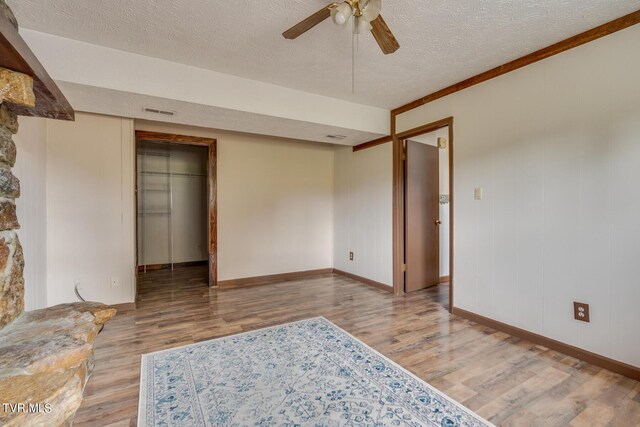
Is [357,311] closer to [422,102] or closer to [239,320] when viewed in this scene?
[239,320]

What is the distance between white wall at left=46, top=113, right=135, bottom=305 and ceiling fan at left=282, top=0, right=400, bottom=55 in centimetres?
256

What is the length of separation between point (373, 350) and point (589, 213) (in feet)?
6.25

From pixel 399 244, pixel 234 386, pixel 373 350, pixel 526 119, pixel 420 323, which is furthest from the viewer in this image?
pixel 399 244

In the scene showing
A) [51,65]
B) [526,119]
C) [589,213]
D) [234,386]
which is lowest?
[234,386]

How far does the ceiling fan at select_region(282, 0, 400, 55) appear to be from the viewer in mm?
1619

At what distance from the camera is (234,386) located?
6.25 ft

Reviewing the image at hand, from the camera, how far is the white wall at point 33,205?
227cm

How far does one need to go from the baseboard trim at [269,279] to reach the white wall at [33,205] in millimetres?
2033

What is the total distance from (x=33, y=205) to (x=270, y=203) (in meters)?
2.78

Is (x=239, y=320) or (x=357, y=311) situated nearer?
(x=239, y=320)

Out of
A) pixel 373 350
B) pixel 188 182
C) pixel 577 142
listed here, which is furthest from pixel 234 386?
pixel 188 182

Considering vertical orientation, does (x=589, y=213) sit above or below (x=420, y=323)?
above

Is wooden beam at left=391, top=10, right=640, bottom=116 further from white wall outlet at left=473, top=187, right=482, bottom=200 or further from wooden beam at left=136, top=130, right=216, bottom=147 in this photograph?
wooden beam at left=136, top=130, right=216, bottom=147

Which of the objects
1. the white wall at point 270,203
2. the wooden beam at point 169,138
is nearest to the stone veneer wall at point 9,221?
the wooden beam at point 169,138
